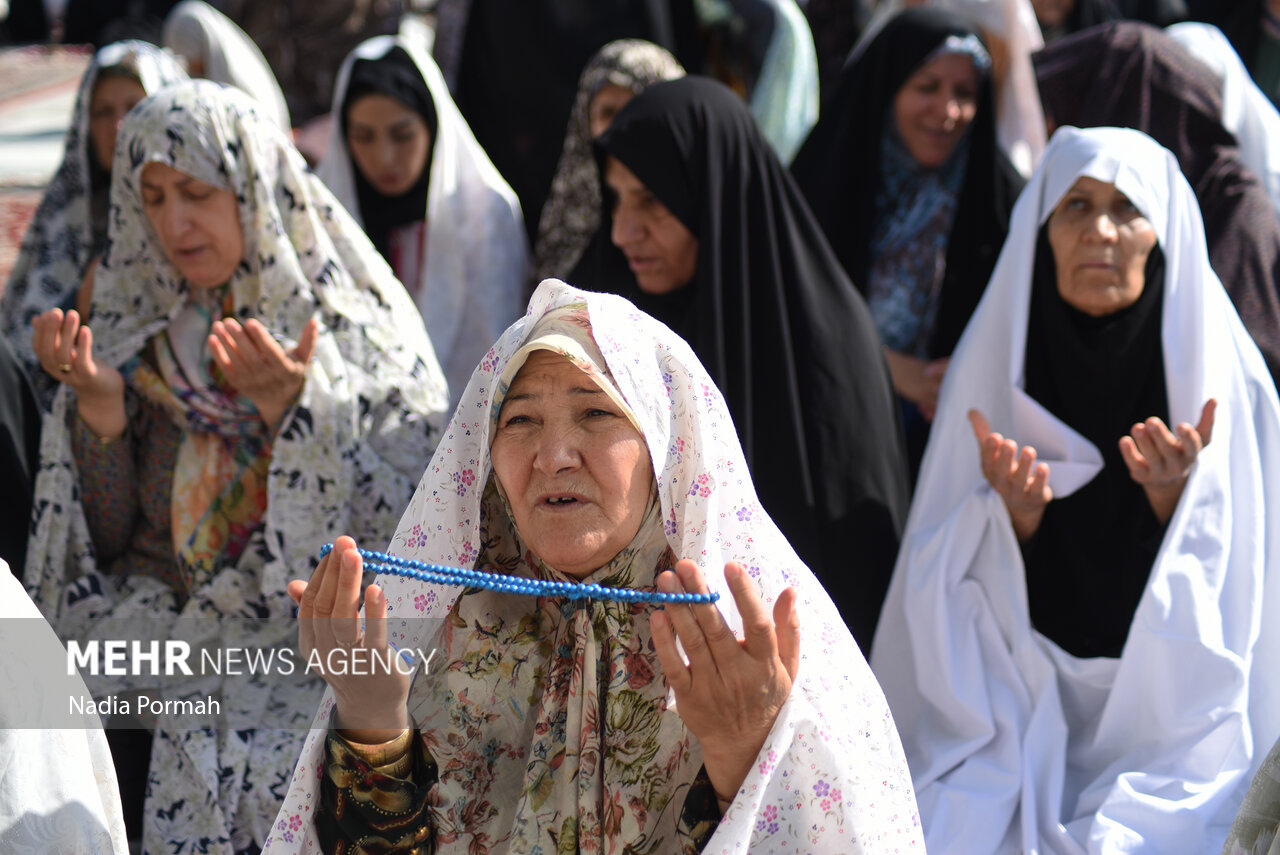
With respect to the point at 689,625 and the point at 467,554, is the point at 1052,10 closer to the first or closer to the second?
the point at 467,554

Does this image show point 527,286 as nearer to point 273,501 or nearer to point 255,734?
point 273,501

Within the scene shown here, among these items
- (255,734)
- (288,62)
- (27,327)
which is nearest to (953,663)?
(255,734)

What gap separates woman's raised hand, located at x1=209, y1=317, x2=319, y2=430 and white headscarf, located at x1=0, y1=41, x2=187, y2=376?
59.6 inches

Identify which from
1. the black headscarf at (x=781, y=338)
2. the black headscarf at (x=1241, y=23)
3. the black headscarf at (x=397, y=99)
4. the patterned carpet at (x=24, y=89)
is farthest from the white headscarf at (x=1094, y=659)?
the patterned carpet at (x=24, y=89)

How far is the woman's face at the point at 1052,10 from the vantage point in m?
5.62

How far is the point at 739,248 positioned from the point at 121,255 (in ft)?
5.25

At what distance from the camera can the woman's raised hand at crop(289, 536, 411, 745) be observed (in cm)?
177

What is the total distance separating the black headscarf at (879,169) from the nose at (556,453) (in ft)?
8.17

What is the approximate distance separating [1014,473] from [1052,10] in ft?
11.5

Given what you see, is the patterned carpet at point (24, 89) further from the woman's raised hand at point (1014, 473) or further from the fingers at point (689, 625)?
the fingers at point (689, 625)

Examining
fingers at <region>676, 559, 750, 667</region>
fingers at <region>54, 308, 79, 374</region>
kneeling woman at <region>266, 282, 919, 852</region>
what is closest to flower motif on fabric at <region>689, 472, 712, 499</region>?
kneeling woman at <region>266, 282, 919, 852</region>

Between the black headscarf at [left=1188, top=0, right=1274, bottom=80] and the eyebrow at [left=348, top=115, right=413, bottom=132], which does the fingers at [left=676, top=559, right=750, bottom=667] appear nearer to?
the eyebrow at [left=348, top=115, right=413, bottom=132]

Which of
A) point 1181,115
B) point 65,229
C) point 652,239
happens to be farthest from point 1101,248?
point 65,229

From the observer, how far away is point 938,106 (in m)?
4.45
